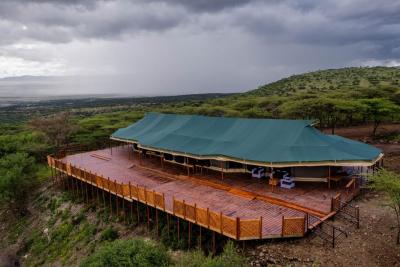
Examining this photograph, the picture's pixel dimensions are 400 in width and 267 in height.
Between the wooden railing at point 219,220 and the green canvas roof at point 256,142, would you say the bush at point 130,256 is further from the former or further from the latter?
the green canvas roof at point 256,142

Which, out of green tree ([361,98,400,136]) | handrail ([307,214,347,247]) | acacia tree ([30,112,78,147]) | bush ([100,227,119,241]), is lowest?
bush ([100,227,119,241])

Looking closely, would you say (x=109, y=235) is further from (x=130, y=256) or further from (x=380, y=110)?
(x=380, y=110)

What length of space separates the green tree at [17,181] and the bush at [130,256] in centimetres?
1668

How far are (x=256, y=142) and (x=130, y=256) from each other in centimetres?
1138

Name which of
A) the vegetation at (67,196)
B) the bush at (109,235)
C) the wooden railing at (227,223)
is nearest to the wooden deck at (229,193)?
the wooden railing at (227,223)

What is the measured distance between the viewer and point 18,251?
2395 centimetres

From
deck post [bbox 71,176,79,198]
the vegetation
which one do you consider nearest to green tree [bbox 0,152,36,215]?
the vegetation

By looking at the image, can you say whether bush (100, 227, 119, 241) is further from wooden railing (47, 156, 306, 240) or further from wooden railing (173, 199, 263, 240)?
wooden railing (173, 199, 263, 240)

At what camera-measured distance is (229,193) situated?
A: 1922cm

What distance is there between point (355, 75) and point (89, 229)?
3457 inches

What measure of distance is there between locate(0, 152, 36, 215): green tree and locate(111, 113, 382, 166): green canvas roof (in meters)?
8.92

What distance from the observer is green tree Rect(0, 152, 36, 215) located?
86.7ft

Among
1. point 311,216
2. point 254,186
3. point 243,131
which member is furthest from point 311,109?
point 311,216

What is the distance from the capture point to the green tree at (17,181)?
26.4 metres
